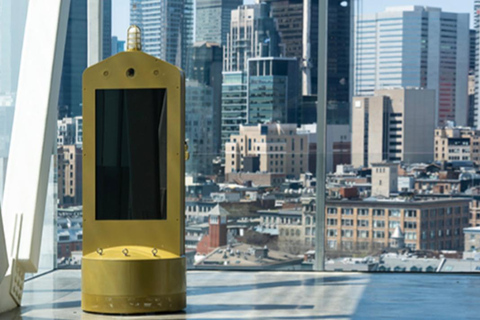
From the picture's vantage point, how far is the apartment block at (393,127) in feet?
19.1

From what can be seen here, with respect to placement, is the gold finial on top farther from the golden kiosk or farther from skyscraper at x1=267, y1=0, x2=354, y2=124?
skyscraper at x1=267, y1=0, x2=354, y2=124

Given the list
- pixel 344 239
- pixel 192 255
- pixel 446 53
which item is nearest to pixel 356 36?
pixel 446 53

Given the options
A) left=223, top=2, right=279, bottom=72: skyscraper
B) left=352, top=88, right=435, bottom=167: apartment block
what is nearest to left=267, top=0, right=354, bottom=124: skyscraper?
left=223, top=2, right=279, bottom=72: skyscraper

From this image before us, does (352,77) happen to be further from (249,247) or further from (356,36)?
(249,247)

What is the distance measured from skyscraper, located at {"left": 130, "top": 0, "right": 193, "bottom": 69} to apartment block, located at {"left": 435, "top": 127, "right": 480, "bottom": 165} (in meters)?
1.84

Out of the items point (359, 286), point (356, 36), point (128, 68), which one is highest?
point (356, 36)

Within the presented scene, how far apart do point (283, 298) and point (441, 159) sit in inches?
81.8

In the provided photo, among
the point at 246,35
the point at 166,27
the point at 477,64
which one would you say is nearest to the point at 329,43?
the point at 246,35

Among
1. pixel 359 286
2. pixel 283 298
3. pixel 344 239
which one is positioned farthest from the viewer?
pixel 344 239

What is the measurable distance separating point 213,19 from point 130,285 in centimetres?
278

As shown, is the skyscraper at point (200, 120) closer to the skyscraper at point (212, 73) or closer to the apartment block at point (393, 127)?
the skyscraper at point (212, 73)

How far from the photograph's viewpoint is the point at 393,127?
6035 mm

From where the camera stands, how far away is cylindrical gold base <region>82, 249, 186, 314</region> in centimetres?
370

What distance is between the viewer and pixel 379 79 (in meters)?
6.13
